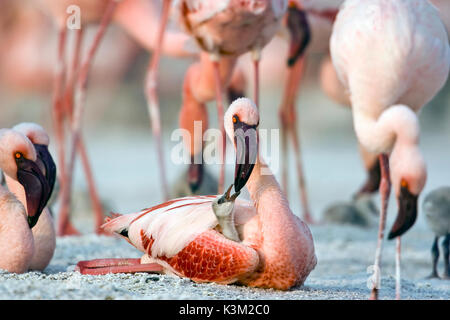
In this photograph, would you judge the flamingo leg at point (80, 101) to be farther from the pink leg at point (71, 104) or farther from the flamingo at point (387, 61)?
the flamingo at point (387, 61)

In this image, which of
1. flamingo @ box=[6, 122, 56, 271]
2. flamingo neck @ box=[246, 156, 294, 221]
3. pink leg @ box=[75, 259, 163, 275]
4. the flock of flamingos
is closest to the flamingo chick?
the flock of flamingos

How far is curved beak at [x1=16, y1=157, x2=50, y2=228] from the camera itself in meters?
3.44

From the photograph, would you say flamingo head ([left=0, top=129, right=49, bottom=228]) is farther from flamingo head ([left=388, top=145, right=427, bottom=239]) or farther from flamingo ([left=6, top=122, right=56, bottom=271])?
flamingo head ([left=388, top=145, right=427, bottom=239])

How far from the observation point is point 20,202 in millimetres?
3527

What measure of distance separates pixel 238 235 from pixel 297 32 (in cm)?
313

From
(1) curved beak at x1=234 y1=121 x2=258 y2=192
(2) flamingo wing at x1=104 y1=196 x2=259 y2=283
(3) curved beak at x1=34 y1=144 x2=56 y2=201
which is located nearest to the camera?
(2) flamingo wing at x1=104 y1=196 x2=259 y2=283

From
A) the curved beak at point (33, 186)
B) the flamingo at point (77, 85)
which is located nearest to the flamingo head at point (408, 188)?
the curved beak at point (33, 186)

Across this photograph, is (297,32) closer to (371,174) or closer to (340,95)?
(340,95)

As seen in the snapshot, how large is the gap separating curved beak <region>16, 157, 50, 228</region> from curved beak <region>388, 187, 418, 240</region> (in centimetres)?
142

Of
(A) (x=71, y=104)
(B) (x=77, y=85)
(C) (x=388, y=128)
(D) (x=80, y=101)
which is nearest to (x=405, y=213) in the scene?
(C) (x=388, y=128)

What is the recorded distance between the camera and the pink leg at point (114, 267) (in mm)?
3389

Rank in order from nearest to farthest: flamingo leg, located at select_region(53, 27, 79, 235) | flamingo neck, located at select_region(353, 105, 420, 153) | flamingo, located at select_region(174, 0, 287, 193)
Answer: flamingo neck, located at select_region(353, 105, 420, 153) < flamingo, located at select_region(174, 0, 287, 193) < flamingo leg, located at select_region(53, 27, 79, 235)
